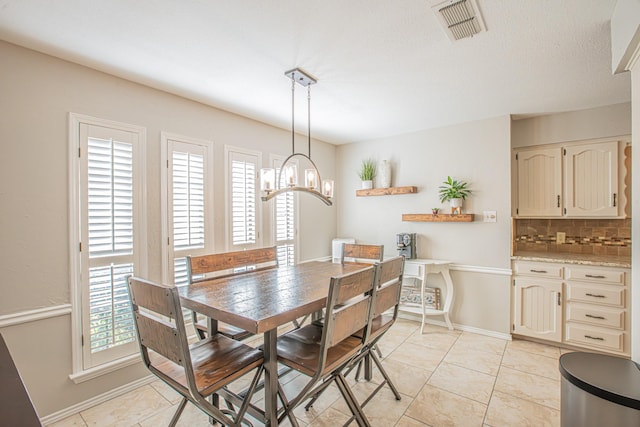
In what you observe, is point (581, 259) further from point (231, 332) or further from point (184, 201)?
point (184, 201)

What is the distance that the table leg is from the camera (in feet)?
5.21

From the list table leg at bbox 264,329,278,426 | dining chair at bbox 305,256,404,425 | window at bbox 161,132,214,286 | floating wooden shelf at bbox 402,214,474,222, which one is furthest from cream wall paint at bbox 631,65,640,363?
window at bbox 161,132,214,286

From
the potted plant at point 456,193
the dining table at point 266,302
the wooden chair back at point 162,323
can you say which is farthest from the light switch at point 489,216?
the wooden chair back at point 162,323

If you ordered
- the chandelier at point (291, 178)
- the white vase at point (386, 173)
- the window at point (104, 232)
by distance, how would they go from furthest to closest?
the white vase at point (386, 173), the chandelier at point (291, 178), the window at point (104, 232)

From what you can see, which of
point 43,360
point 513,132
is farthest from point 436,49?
point 43,360

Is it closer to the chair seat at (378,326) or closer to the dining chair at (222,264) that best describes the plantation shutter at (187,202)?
the dining chair at (222,264)

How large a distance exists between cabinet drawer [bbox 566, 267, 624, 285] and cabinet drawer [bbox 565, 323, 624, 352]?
1.54ft

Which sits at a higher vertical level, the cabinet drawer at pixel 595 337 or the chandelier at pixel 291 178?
the chandelier at pixel 291 178

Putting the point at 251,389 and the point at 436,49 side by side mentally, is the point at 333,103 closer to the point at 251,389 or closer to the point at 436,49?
the point at 436,49

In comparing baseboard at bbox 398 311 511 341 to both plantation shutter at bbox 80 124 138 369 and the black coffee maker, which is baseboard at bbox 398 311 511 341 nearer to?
the black coffee maker

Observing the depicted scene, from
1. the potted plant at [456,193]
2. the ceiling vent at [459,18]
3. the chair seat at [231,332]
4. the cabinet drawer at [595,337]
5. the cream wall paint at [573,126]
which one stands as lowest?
the cabinet drawer at [595,337]

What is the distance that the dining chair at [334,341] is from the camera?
156cm

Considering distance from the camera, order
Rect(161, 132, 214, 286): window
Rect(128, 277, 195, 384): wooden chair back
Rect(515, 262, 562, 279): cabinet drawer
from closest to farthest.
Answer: Rect(128, 277, 195, 384): wooden chair back < Rect(161, 132, 214, 286): window < Rect(515, 262, 562, 279): cabinet drawer

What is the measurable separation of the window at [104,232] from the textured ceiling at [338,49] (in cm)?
55
